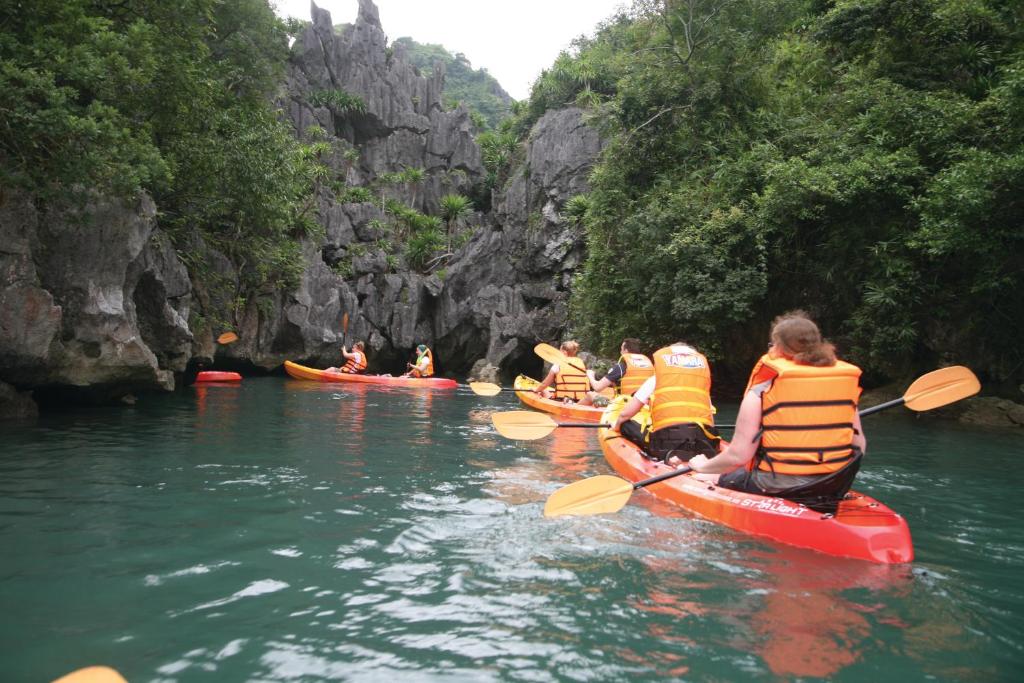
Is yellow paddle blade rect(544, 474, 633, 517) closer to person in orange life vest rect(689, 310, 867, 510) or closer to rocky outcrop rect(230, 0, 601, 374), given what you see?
person in orange life vest rect(689, 310, 867, 510)

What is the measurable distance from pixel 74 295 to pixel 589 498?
7742 millimetres

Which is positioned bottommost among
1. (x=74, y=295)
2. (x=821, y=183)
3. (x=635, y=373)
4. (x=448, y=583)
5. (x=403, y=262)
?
(x=448, y=583)

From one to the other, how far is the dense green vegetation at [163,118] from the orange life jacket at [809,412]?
7.28 m

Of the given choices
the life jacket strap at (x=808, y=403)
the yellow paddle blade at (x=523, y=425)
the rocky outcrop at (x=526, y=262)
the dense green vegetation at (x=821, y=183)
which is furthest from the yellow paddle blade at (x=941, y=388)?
the rocky outcrop at (x=526, y=262)

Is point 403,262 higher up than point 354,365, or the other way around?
point 403,262

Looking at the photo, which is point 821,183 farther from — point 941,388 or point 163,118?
point 163,118

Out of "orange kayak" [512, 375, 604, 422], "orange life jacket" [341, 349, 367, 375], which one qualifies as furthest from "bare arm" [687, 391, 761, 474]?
"orange life jacket" [341, 349, 367, 375]

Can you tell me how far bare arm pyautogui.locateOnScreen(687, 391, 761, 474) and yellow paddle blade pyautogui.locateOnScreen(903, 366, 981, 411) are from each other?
1929 millimetres

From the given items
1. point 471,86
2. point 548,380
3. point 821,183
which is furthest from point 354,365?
point 471,86

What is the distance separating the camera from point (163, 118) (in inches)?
433

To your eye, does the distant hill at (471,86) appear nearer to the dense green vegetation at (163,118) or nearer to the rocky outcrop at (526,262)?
the rocky outcrop at (526,262)

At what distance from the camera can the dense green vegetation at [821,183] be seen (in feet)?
36.0

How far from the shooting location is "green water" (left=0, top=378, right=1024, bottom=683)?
8.43ft

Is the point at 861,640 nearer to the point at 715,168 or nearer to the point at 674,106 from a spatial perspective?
the point at 715,168
